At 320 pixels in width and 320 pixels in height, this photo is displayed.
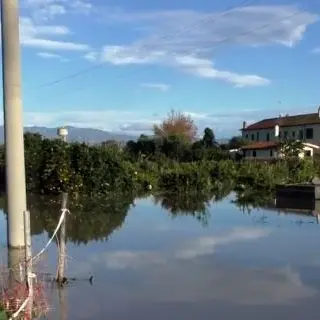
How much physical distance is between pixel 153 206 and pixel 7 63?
13.4 metres

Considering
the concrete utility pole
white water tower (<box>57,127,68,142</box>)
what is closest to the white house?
white water tower (<box>57,127,68,142</box>)

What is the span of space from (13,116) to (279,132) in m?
71.9

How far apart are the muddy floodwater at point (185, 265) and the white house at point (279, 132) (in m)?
45.4

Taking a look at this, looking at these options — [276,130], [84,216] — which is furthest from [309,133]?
[84,216]

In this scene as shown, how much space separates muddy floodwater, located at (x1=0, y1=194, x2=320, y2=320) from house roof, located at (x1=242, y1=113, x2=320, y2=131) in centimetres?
5709

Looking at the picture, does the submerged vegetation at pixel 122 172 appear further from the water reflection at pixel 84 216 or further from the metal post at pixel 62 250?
the metal post at pixel 62 250

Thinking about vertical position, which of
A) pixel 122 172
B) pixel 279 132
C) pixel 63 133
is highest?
pixel 279 132

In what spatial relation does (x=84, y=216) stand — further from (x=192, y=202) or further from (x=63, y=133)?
(x=63, y=133)

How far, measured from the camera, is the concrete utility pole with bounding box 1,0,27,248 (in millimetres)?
9133

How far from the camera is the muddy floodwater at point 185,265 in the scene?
772cm

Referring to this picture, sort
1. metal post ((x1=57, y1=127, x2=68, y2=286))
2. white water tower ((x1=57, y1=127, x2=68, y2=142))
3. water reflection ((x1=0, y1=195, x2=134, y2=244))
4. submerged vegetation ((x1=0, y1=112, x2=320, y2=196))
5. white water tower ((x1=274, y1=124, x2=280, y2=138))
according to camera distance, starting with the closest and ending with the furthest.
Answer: metal post ((x1=57, y1=127, x2=68, y2=286))
water reflection ((x1=0, y1=195, x2=134, y2=244))
submerged vegetation ((x1=0, y1=112, x2=320, y2=196))
white water tower ((x1=57, y1=127, x2=68, y2=142))
white water tower ((x1=274, y1=124, x2=280, y2=138))

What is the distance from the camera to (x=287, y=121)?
264 feet

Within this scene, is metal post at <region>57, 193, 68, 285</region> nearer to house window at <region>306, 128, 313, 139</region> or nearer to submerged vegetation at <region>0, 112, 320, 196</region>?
submerged vegetation at <region>0, 112, 320, 196</region>

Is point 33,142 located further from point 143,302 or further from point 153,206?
point 143,302
